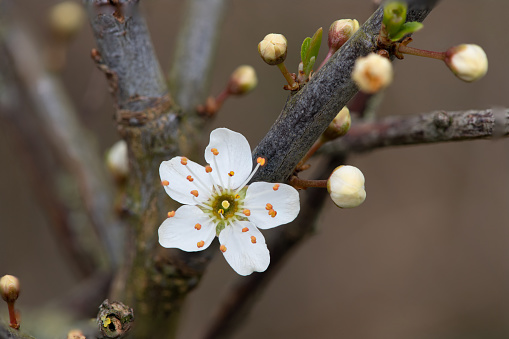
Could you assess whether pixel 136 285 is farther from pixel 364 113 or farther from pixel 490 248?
pixel 490 248

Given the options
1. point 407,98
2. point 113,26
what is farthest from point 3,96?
point 407,98

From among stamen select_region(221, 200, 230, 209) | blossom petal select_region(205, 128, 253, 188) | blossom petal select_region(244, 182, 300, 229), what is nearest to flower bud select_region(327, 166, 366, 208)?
blossom petal select_region(244, 182, 300, 229)

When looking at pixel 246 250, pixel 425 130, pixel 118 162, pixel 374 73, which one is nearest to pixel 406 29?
pixel 374 73

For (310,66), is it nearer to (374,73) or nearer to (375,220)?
(374,73)

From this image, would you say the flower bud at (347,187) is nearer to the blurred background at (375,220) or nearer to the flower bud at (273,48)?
the flower bud at (273,48)

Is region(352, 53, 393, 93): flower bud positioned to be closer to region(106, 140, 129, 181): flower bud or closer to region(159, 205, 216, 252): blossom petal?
region(159, 205, 216, 252): blossom petal

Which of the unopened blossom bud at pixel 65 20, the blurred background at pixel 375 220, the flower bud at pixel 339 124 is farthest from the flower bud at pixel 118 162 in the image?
the blurred background at pixel 375 220
